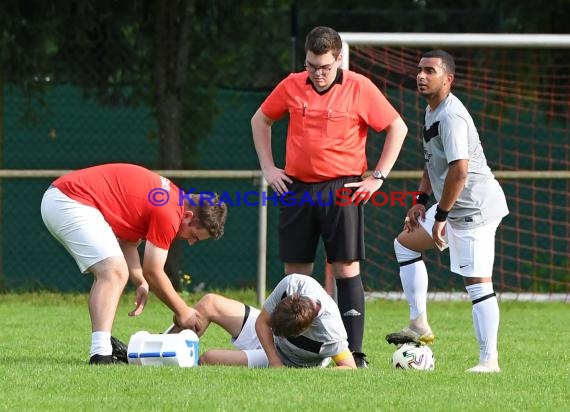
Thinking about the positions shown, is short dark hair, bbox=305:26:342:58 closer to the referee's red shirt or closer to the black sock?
the referee's red shirt

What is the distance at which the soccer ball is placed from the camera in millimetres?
7059

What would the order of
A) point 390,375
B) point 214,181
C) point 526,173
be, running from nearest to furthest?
point 390,375 → point 526,173 → point 214,181

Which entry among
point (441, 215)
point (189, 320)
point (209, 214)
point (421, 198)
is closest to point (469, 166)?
point (441, 215)

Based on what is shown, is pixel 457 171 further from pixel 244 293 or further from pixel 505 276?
pixel 505 276

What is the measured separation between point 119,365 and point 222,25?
7.07m

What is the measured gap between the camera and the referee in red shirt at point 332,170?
751cm

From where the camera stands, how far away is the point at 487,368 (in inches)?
271

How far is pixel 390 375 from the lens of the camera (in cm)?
667

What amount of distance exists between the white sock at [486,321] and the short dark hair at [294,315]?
900 mm

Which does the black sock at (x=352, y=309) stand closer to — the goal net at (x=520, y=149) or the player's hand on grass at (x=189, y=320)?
the player's hand on grass at (x=189, y=320)

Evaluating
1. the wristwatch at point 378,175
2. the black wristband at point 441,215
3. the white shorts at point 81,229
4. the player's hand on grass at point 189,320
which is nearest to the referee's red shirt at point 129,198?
the white shorts at point 81,229

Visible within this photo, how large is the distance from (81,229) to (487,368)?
7.81 feet

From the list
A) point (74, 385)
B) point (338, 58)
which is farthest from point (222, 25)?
point (74, 385)

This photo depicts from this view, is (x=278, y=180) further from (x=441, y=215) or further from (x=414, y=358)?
(x=414, y=358)
